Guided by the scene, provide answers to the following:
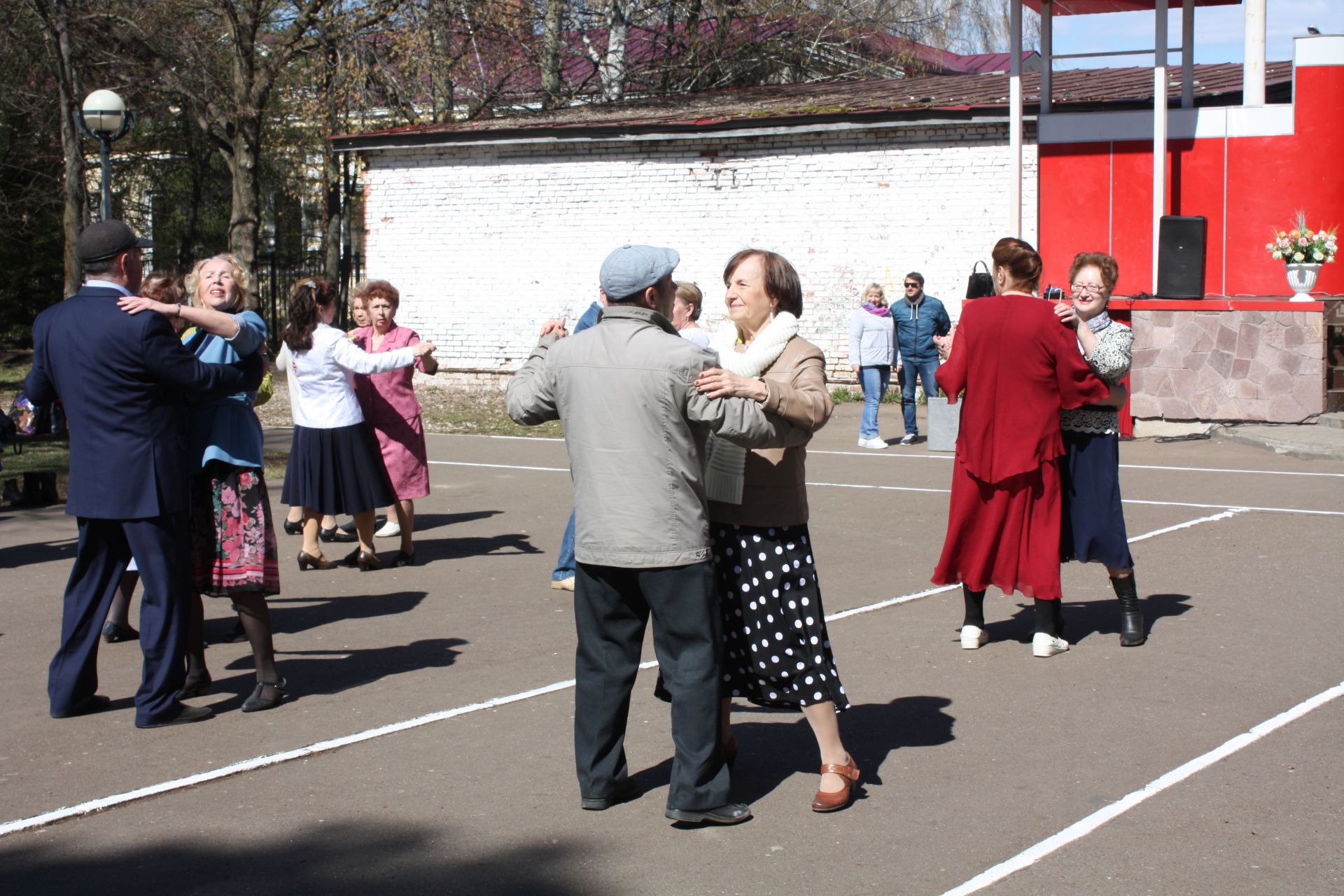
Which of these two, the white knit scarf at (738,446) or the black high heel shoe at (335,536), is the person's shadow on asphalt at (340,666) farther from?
the black high heel shoe at (335,536)

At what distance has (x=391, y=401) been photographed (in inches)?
371

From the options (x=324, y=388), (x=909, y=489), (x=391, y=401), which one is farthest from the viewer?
(x=909, y=489)

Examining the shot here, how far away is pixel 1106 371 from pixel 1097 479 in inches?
20.9

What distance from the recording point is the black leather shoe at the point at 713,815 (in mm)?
4258

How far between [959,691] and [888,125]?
14.4 metres

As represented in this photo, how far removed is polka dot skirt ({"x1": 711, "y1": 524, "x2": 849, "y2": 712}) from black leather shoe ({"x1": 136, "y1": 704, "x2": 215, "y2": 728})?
2339 mm

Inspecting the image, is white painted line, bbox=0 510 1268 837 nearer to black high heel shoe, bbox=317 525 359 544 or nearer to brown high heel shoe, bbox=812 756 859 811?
brown high heel shoe, bbox=812 756 859 811

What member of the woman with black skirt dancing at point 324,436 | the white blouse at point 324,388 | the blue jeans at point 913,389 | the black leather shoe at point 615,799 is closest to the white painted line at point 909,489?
the blue jeans at point 913,389

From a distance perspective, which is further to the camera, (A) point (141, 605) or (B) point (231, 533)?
(B) point (231, 533)

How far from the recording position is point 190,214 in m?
32.6

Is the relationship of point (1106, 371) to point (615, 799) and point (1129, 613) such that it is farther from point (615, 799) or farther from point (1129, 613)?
point (615, 799)

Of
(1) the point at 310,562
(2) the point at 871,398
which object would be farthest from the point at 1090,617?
(2) the point at 871,398

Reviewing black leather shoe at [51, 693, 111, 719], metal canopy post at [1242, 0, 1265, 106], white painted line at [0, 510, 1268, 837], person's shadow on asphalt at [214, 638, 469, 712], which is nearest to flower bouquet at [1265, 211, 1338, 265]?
metal canopy post at [1242, 0, 1265, 106]

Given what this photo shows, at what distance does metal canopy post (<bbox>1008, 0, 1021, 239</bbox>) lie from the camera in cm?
1670
